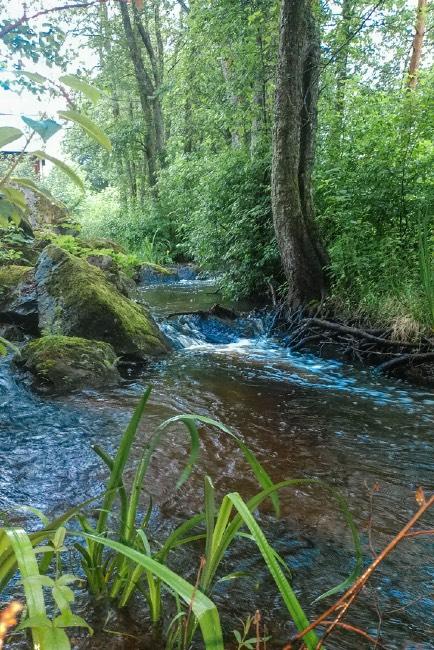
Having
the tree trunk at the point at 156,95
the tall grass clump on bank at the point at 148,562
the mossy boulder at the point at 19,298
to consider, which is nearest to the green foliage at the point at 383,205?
the mossy boulder at the point at 19,298

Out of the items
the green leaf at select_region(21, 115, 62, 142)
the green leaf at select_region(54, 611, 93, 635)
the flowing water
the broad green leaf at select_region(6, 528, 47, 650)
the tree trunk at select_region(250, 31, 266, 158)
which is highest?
the tree trunk at select_region(250, 31, 266, 158)

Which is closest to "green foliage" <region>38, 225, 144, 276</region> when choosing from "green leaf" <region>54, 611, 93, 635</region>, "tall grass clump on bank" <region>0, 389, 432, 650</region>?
"tall grass clump on bank" <region>0, 389, 432, 650</region>

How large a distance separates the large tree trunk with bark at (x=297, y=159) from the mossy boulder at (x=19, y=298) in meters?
3.94

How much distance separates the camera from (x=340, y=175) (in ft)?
24.0

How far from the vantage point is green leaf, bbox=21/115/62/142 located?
775mm

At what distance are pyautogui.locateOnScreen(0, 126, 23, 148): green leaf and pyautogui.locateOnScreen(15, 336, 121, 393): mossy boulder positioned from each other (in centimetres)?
450

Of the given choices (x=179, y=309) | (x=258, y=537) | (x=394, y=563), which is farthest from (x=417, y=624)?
(x=179, y=309)

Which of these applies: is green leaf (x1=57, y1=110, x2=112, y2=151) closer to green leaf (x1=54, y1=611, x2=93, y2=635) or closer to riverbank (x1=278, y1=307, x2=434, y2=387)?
green leaf (x1=54, y1=611, x2=93, y2=635)

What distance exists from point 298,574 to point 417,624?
0.52 m

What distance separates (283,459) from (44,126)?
319 cm

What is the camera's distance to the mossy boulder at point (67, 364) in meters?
5.21

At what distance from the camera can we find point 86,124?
3.11 ft

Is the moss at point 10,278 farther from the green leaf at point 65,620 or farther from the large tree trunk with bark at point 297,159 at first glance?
the green leaf at point 65,620

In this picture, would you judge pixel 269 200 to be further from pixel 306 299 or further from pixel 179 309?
pixel 179 309
